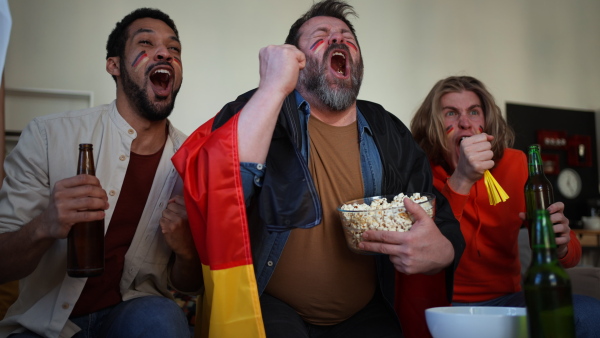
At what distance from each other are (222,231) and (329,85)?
2.04 ft

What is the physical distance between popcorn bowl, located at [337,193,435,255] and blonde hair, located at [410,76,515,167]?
786 millimetres

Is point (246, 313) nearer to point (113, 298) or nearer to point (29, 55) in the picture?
point (113, 298)

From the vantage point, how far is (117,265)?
5.55ft

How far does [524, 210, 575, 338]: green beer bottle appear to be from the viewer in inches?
34.8

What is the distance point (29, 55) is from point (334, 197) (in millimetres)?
2730

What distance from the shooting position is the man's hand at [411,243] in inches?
52.6

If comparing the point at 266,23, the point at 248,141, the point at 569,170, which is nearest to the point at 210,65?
the point at 266,23

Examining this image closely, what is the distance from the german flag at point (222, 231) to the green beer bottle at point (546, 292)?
596 millimetres

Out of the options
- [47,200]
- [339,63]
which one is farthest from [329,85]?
[47,200]

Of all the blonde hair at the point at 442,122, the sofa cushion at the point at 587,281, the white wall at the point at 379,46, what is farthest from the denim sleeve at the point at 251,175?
the white wall at the point at 379,46

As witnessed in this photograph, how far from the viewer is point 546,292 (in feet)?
2.92

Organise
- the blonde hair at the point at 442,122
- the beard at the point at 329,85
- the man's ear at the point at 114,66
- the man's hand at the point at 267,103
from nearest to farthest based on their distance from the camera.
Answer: the man's hand at the point at 267,103 → the beard at the point at 329,85 → the man's ear at the point at 114,66 → the blonde hair at the point at 442,122

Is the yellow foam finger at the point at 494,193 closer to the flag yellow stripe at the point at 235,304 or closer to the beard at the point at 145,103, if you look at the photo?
the flag yellow stripe at the point at 235,304

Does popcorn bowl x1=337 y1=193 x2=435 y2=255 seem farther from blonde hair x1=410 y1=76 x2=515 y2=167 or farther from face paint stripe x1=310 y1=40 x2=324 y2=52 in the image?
blonde hair x1=410 y1=76 x2=515 y2=167
